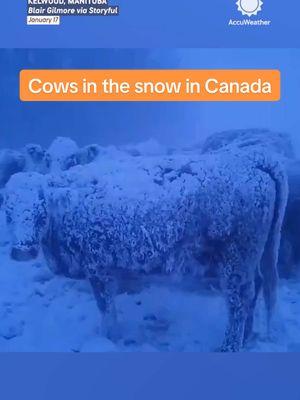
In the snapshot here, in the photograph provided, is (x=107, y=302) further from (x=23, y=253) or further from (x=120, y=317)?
(x=23, y=253)

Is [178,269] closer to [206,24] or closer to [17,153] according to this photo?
[17,153]

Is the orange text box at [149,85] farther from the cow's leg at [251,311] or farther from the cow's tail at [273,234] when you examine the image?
the cow's leg at [251,311]

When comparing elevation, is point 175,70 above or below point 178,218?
above

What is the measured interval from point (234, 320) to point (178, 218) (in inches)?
15.6

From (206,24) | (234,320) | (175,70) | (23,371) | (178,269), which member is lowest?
(23,371)

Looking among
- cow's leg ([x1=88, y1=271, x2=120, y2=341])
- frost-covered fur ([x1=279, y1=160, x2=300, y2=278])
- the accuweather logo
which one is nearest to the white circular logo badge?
the accuweather logo

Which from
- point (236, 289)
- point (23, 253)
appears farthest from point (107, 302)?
point (236, 289)

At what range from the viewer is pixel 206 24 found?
7.63 feet

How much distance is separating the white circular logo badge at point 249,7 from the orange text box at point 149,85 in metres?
0.20

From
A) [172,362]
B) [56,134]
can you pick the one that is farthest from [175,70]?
[172,362]

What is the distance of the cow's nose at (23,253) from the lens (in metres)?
2.32

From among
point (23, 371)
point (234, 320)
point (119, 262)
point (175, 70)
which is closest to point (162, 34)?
point (175, 70)

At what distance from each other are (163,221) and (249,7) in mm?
780
